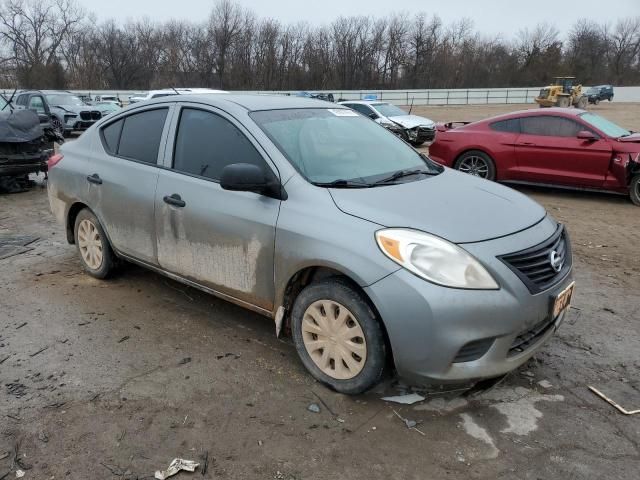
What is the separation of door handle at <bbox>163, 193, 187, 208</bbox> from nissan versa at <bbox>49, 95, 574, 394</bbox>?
1 centimetres

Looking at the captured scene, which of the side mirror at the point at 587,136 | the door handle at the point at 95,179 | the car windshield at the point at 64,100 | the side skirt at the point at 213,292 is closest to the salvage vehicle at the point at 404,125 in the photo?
the side mirror at the point at 587,136

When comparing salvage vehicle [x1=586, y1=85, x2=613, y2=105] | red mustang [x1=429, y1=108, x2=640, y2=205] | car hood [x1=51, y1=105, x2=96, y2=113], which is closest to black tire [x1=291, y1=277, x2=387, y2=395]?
red mustang [x1=429, y1=108, x2=640, y2=205]

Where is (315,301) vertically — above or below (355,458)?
above

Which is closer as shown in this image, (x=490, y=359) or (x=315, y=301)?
(x=490, y=359)

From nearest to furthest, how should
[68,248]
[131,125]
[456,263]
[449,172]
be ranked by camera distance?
[456,263] → [449,172] → [131,125] → [68,248]

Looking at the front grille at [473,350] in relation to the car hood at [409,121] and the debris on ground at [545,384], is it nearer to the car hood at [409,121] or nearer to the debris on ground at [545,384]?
the debris on ground at [545,384]

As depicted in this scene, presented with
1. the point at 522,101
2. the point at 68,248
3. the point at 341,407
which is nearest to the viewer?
the point at 341,407

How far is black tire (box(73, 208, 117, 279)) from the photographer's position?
4.75 meters

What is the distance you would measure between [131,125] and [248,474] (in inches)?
122

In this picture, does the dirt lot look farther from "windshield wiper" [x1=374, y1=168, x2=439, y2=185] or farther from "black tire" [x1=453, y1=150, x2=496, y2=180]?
"black tire" [x1=453, y1=150, x2=496, y2=180]

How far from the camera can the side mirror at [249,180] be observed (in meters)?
3.16

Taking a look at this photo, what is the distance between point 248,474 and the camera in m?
2.54

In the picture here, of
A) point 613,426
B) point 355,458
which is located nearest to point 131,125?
point 355,458

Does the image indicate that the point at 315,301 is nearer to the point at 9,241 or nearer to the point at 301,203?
the point at 301,203
